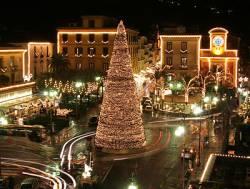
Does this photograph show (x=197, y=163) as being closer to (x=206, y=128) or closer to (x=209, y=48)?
(x=206, y=128)

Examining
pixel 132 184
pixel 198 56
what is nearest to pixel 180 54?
pixel 198 56

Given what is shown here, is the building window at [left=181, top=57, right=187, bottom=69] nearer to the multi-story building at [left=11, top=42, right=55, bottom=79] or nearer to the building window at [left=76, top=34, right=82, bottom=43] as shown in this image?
the building window at [left=76, top=34, right=82, bottom=43]

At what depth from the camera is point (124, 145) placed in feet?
123

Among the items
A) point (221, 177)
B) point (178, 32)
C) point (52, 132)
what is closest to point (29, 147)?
point (52, 132)

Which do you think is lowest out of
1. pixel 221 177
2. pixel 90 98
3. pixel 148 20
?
pixel 221 177

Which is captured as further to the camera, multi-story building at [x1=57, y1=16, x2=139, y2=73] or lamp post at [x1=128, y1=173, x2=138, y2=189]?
multi-story building at [x1=57, y1=16, x2=139, y2=73]

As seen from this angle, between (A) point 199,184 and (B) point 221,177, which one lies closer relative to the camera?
(A) point 199,184

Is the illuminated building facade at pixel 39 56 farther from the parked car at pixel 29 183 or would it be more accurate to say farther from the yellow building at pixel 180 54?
the parked car at pixel 29 183

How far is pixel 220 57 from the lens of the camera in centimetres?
6875

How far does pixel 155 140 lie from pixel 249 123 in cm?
902

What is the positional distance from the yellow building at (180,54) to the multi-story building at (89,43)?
789 centimetres

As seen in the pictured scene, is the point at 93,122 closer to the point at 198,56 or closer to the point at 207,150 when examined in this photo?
the point at 207,150

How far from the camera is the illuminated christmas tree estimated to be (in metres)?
37.3

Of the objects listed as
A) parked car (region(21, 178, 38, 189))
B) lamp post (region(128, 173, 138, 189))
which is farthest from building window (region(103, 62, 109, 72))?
parked car (region(21, 178, 38, 189))
